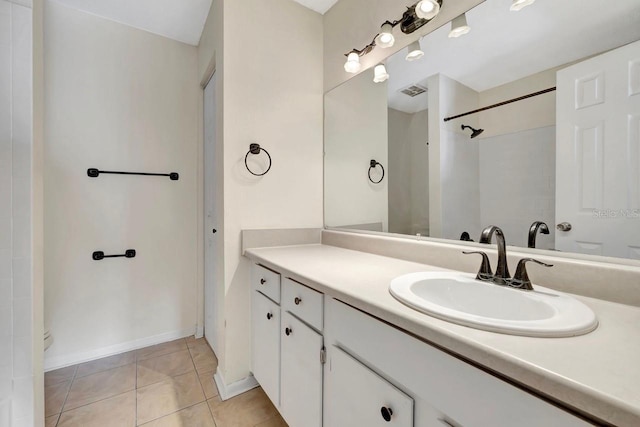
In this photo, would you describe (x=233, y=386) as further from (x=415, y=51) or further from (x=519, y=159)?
(x=415, y=51)

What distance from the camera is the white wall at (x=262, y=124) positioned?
1524 mm

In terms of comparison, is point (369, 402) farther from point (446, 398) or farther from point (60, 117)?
point (60, 117)

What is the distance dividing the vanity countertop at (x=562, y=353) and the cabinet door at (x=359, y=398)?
0.66 feet

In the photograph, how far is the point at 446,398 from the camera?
0.57m

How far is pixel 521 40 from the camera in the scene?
0.98 meters

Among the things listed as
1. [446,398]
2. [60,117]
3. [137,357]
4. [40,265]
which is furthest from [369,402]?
[60,117]

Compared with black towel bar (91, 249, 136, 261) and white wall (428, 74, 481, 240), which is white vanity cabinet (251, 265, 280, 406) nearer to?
white wall (428, 74, 481, 240)

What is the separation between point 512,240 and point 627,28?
0.68 meters

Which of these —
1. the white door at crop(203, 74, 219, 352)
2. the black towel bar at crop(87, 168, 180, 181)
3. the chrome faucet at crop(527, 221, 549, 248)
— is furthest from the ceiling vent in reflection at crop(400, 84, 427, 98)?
the black towel bar at crop(87, 168, 180, 181)

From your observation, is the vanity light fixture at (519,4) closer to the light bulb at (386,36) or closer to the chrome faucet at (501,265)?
the light bulb at (386,36)

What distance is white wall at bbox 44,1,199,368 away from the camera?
180cm

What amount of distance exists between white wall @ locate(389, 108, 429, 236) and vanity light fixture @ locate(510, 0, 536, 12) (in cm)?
45

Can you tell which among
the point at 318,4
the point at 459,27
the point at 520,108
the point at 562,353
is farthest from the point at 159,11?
the point at 562,353

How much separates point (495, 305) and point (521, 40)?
958 millimetres
